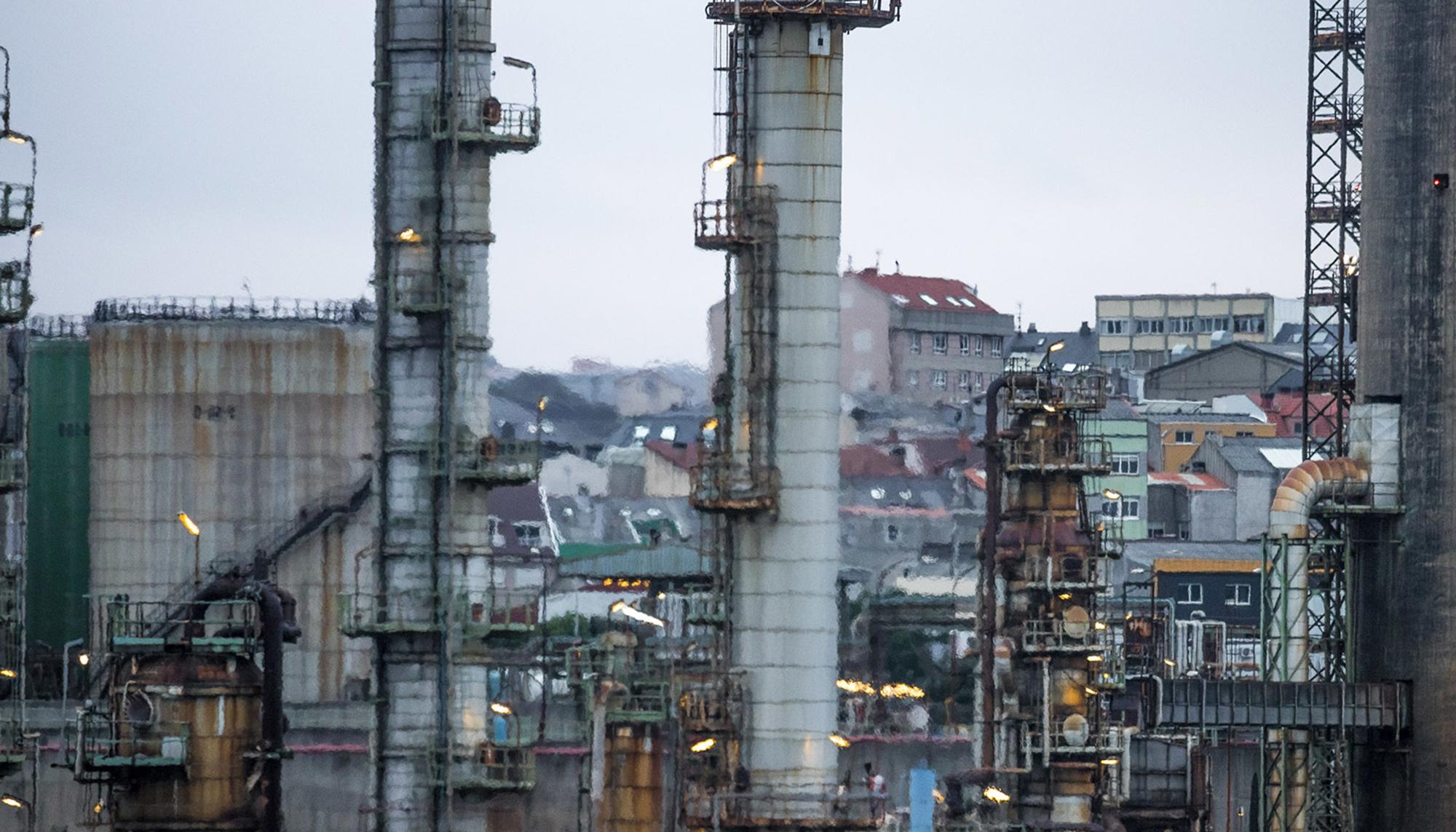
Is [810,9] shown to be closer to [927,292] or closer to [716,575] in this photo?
[716,575]

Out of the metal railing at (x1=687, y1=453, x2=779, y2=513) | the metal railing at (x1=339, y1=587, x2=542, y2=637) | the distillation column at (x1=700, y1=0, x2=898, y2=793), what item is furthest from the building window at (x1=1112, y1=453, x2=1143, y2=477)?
the metal railing at (x1=687, y1=453, x2=779, y2=513)

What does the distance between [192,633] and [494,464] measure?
8.17 m

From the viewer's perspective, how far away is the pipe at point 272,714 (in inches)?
2286

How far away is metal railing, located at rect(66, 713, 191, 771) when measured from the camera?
57.3 m


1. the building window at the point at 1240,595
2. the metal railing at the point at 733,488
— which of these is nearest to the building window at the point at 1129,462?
the building window at the point at 1240,595

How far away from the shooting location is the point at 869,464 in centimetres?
13750

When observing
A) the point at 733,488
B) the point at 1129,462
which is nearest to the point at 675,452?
the point at 1129,462

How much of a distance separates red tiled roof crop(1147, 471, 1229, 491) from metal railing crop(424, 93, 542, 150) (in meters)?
70.1

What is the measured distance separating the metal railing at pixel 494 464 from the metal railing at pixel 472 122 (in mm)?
5510

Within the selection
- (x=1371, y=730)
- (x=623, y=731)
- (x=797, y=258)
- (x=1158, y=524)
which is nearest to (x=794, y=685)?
(x=623, y=731)

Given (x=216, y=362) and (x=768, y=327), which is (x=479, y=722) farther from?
(x=216, y=362)

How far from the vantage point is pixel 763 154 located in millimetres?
59281

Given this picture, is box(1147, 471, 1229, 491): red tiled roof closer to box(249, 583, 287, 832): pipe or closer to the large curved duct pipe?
the large curved duct pipe

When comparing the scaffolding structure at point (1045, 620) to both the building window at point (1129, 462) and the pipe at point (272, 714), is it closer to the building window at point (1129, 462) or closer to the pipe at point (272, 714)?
the pipe at point (272, 714)
